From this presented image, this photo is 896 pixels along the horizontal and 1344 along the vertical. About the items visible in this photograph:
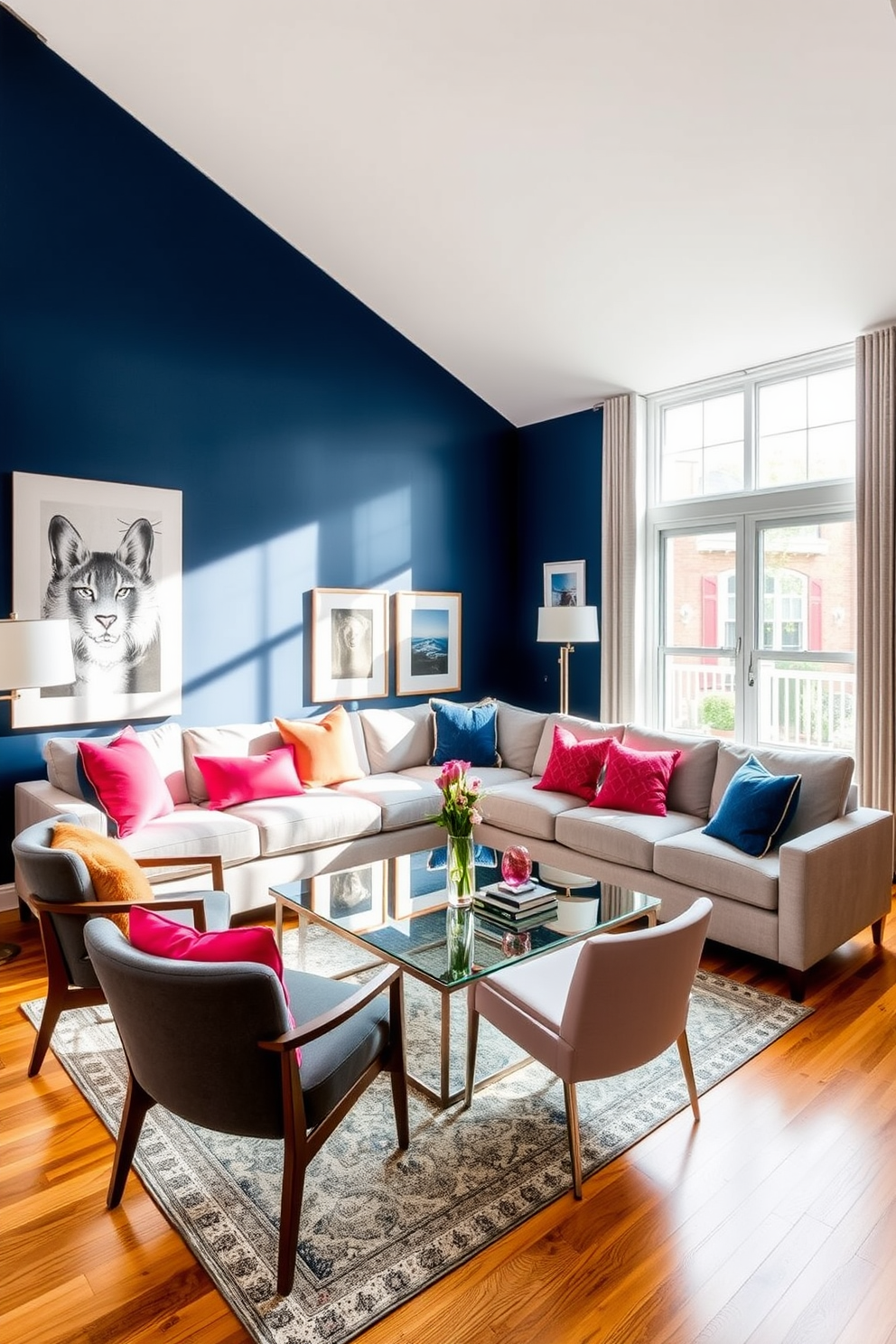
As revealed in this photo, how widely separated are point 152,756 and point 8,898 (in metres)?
1.08

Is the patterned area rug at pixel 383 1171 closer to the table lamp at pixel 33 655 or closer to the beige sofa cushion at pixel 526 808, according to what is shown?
the table lamp at pixel 33 655

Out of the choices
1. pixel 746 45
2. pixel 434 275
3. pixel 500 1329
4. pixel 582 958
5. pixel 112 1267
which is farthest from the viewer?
pixel 434 275

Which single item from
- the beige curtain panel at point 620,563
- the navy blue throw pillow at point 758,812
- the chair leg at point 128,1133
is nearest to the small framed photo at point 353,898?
the chair leg at point 128,1133

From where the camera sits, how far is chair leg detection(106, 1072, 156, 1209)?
2.14 meters

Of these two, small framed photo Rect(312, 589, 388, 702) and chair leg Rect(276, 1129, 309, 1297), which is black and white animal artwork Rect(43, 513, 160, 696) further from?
chair leg Rect(276, 1129, 309, 1297)

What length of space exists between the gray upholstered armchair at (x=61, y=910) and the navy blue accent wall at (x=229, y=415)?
1.91 m

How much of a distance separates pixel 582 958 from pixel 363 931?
3.30ft

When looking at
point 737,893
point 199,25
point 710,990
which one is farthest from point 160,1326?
point 199,25

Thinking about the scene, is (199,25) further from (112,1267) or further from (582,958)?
(112,1267)

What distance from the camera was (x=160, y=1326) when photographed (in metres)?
1.82

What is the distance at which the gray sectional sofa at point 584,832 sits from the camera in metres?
3.50

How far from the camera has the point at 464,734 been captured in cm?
573

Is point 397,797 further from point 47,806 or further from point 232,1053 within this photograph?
point 232,1053

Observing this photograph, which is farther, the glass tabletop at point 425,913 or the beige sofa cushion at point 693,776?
the beige sofa cushion at point 693,776
